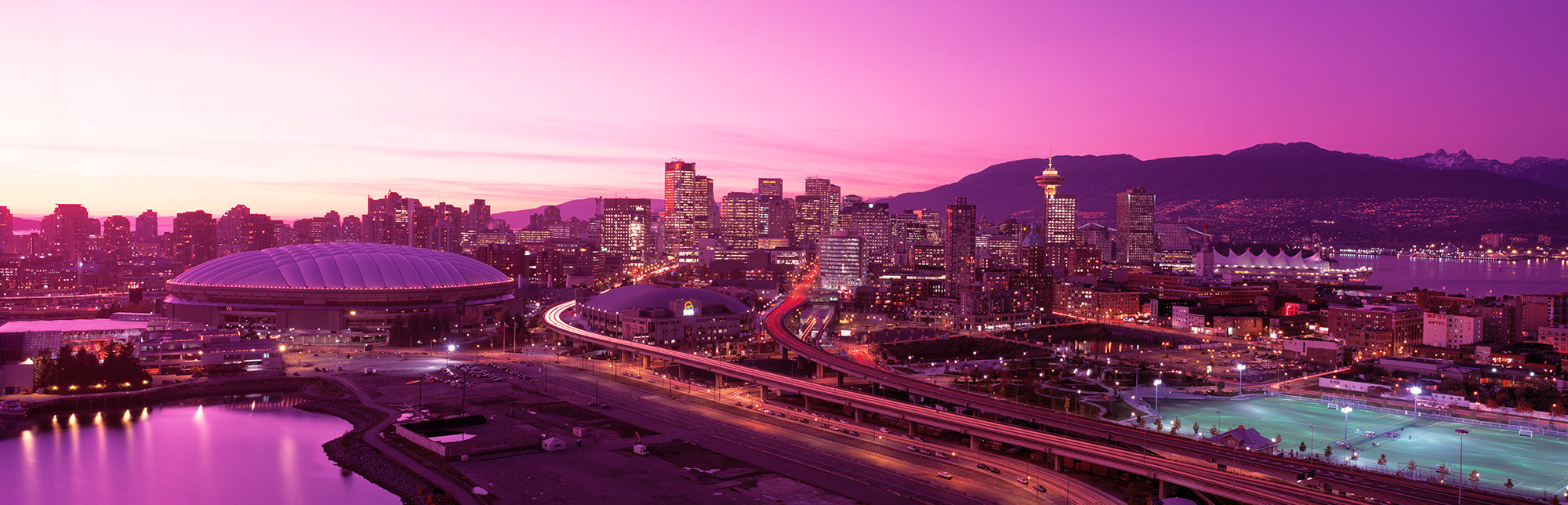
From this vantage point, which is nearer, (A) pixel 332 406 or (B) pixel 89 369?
(A) pixel 332 406

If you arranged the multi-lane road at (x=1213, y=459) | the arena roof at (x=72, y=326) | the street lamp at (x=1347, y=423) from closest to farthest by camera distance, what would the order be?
the multi-lane road at (x=1213, y=459) < the street lamp at (x=1347, y=423) < the arena roof at (x=72, y=326)

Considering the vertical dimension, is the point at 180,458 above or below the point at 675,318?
below

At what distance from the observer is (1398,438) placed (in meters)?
48.3

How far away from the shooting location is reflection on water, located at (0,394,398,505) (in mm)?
43750

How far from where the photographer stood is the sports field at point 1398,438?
41.8 m

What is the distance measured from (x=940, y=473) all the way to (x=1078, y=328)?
73718mm

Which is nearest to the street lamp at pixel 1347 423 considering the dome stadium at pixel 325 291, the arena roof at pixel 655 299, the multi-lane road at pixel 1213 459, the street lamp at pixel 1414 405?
the street lamp at pixel 1414 405

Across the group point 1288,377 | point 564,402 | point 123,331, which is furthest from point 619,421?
point 1288,377

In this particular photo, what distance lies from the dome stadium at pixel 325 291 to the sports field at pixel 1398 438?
6933 centimetres

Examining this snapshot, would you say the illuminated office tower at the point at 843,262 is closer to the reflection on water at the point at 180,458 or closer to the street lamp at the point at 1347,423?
the reflection on water at the point at 180,458

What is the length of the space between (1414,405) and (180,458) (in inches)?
2554

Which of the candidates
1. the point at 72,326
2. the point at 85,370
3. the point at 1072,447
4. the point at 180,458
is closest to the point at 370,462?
the point at 180,458

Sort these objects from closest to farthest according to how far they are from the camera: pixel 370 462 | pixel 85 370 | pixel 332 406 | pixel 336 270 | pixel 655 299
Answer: pixel 370 462
pixel 332 406
pixel 85 370
pixel 655 299
pixel 336 270

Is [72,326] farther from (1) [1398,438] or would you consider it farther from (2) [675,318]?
(1) [1398,438]
